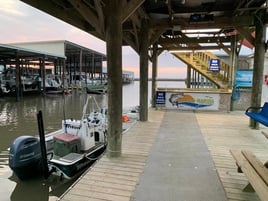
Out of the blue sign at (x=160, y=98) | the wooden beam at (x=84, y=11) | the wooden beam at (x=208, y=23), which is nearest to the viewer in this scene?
the wooden beam at (x=84, y=11)

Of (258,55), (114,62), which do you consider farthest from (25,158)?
(258,55)

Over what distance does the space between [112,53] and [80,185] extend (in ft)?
6.13

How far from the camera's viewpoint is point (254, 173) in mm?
1930

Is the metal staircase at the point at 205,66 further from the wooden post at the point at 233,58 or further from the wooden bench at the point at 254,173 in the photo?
the wooden bench at the point at 254,173

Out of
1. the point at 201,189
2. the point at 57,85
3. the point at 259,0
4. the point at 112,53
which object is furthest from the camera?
the point at 57,85

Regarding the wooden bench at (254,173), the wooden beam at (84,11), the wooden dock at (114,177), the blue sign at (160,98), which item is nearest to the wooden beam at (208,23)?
the blue sign at (160,98)

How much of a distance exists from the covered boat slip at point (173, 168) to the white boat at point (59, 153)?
1.42 ft

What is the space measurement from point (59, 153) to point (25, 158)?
1.71ft

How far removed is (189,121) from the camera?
6.11 m

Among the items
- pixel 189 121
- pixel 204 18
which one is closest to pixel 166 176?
pixel 189 121

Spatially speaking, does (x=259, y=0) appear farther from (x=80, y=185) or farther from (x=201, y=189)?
(x=80, y=185)

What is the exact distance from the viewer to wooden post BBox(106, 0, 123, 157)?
3.09 metres

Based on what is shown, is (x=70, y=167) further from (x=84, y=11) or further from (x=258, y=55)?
(x=258, y=55)

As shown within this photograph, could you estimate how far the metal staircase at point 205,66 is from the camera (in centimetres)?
1012
